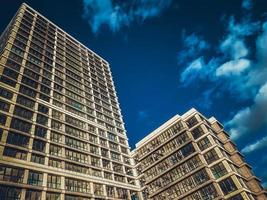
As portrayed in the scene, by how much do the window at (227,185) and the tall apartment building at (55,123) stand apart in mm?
20380

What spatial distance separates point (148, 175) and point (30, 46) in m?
41.8

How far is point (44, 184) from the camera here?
3819 cm

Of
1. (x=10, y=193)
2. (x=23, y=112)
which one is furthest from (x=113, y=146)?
(x=10, y=193)

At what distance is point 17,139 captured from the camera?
1556 inches

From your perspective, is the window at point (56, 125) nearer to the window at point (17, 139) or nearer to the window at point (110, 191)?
the window at point (17, 139)

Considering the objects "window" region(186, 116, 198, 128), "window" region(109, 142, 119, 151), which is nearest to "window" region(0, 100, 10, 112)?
"window" region(109, 142, 119, 151)

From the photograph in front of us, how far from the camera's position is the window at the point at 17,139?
38.5 metres

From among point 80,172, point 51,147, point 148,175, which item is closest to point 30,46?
point 51,147

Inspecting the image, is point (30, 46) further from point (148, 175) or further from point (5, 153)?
point (148, 175)

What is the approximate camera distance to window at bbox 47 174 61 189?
3938 centimetres

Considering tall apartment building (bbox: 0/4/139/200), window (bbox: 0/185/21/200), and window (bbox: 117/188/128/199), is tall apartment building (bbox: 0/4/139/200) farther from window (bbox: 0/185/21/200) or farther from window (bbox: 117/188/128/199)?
window (bbox: 117/188/128/199)

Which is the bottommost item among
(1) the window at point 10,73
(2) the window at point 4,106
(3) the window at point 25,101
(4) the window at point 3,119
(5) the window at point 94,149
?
(4) the window at point 3,119

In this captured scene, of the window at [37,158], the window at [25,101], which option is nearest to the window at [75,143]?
the window at [37,158]

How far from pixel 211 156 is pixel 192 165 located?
4.30 meters
